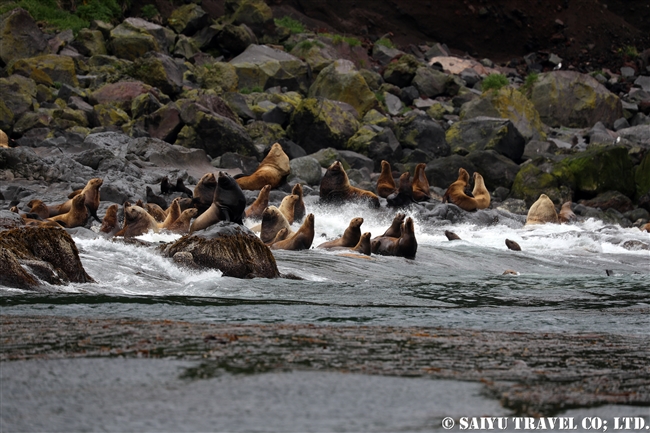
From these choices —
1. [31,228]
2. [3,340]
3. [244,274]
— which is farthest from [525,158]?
[3,340]

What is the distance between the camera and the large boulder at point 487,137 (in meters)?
27.0

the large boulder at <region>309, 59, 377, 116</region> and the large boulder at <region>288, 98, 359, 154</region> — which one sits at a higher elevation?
the large boulder at <region>309, 59, 377, 116</region>

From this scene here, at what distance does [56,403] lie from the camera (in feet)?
12.3

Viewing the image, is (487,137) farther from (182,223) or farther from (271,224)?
(182,223)

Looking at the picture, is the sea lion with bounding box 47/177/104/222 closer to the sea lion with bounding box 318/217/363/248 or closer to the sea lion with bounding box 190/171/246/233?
the sea lion with bounding box 190/171/246/233

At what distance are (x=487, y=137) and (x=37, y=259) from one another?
20699 mm

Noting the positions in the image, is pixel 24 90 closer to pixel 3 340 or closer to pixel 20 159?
pixel 20 159

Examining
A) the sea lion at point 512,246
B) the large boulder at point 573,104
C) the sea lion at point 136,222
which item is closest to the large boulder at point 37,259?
the sea lion at point 136,222

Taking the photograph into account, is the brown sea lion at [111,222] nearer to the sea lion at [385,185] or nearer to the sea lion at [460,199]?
the sea lion at [385,185]

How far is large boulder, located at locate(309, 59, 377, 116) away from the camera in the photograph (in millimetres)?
31125

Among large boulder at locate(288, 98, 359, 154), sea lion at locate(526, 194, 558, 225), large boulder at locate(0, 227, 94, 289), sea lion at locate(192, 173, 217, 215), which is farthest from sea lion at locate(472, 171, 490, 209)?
large boulder at locate(0, 227, 94, 289)

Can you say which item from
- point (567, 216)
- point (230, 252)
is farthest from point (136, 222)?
point (567, 216)

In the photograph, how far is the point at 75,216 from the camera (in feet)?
48.9

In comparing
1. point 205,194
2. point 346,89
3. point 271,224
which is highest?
point 346,89
